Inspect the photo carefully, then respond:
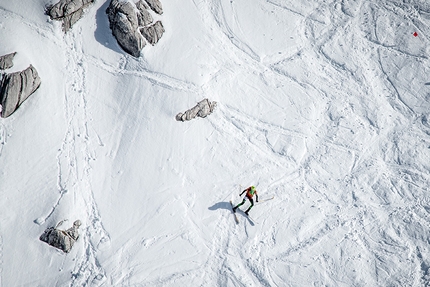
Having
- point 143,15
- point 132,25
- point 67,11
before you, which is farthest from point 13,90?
point 143,15


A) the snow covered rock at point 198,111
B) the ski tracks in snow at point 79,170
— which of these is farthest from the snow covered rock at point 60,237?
the snow covered rock at point 198,111

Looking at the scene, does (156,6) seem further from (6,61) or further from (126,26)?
(6,61)

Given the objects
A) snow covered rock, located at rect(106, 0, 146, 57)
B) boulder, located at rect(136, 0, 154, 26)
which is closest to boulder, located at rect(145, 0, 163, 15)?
boulder, located at rect(136, 0, 154, 26)

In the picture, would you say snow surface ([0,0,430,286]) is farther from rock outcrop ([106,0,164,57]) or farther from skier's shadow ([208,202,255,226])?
rock outcrop ([106,0,164,57])

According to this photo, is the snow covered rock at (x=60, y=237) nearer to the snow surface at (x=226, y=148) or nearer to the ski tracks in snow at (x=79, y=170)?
the snow surface at (x=226, y=148)

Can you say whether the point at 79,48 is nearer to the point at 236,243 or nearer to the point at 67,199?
the point at 67,199
